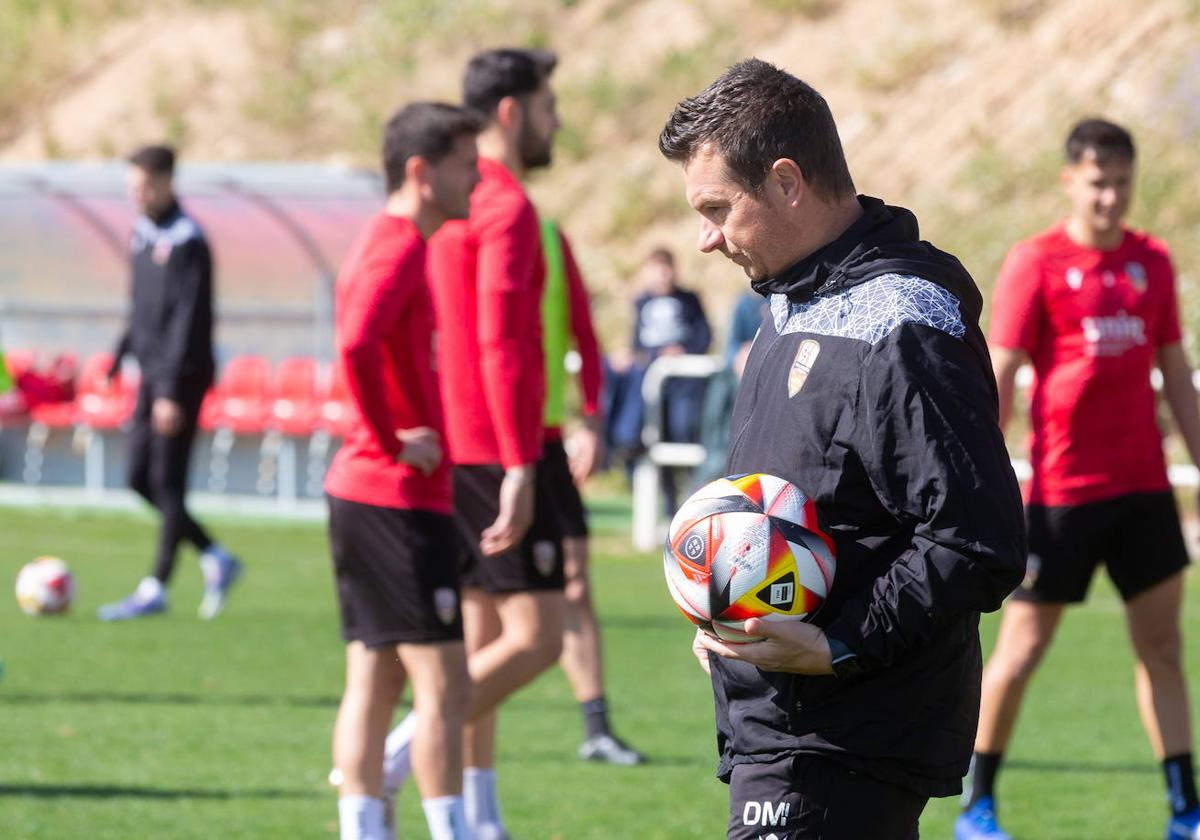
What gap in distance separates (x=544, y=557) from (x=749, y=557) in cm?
300

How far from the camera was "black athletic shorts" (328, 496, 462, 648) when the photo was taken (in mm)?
5258

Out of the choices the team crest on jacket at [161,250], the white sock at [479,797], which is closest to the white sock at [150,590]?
the team crest on jacket at [161,250]

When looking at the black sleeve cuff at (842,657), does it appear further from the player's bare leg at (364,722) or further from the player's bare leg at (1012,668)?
the player's bare leg at (1012,668)

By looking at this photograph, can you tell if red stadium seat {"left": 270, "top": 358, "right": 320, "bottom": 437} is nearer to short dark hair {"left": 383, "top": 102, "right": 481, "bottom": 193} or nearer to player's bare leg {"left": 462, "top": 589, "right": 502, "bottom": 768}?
player's bare leg {"left": 462, "top": 589, "right": 502, "bottom": 768}

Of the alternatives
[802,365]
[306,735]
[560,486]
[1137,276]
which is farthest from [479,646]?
[802,365]

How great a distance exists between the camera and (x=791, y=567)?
10.6ft

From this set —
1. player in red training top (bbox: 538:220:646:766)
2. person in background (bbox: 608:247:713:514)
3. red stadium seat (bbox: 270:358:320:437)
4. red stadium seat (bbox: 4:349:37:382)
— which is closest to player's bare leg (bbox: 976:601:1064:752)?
player in red training top (bbox: 538:220:646:766)

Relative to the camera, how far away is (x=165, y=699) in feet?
29.4

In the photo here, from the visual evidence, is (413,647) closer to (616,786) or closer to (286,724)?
(616,786)

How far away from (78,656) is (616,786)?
403 cm

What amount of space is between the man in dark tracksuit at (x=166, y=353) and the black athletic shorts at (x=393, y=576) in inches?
242

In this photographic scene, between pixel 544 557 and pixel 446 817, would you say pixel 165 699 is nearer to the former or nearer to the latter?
pixel 544 557

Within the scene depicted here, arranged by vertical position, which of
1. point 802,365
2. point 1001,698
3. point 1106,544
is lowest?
point 1001,698

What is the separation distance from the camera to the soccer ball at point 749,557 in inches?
127
